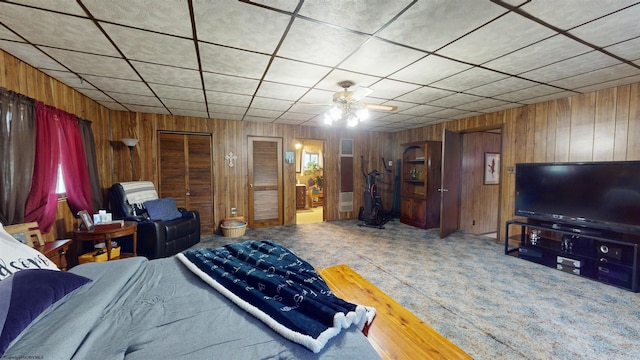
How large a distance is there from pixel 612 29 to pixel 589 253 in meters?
2.75

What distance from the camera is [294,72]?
2.64 meters

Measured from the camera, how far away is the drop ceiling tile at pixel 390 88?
2.96m

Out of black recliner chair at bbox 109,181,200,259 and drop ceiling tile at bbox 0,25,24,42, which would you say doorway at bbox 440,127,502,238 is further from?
drop ceiling tile at bbox 0,25,24,42

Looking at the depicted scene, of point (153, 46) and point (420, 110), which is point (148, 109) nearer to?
point (153, 46)

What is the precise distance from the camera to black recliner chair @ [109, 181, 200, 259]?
11.1 feet

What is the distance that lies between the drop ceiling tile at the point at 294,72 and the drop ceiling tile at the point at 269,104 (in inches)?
32.8

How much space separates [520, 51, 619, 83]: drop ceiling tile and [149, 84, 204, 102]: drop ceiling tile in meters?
4.12

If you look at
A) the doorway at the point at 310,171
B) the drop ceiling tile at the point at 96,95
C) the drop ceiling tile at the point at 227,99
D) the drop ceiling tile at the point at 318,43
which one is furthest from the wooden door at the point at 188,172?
the doorway at the point at 310,171

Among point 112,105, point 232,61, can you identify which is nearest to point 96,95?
point 112,105

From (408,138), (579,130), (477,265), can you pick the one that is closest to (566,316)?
(477,265)

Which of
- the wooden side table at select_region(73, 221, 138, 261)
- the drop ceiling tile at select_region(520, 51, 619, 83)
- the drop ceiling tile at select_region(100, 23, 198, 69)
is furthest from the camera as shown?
the wooden side table at select_region(73, 221, 138, 261)

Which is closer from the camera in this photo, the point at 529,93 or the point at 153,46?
the point at 153,46

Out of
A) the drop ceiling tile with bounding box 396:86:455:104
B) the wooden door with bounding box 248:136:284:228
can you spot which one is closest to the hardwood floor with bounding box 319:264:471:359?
the drop ceiling tile with bounding box 396:86:455:104

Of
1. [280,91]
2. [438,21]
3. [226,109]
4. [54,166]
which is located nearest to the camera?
[438,21]
